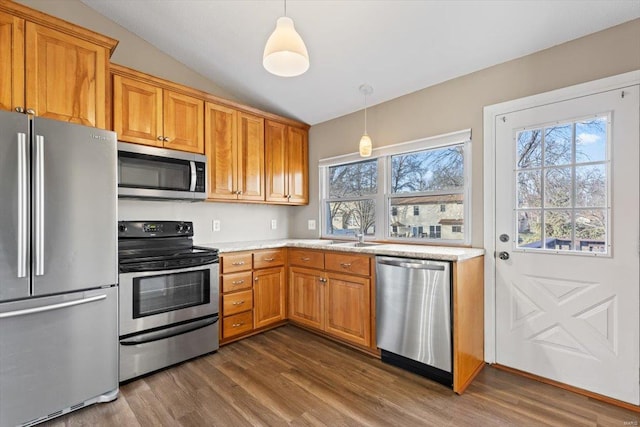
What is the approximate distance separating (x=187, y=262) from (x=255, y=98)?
2.10 metres

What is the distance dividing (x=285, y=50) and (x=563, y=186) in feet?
6.90

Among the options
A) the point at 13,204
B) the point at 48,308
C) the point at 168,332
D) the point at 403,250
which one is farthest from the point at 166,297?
the point at 403,250

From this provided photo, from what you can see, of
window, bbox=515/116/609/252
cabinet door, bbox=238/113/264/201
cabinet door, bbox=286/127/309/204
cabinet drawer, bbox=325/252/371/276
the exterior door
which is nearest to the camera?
the exterior door

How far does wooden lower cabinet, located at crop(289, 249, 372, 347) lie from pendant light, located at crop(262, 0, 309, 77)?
5.29 ft

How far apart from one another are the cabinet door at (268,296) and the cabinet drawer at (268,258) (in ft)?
0.20

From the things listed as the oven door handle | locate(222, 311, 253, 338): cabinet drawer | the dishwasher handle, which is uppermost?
the dishwasher handle

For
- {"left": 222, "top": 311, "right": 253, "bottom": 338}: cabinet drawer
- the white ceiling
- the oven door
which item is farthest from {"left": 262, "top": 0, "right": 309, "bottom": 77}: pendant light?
{"left": 222, "top": 311, "right": 253, "bottom": 338}: cabinet drawer

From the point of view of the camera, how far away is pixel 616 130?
193cm

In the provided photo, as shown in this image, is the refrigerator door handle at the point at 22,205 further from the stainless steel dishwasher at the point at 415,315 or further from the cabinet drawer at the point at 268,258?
the stainless steel dishwasher at the point at 415,315

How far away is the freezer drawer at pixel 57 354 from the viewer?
1676mm

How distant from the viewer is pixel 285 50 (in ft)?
5.04

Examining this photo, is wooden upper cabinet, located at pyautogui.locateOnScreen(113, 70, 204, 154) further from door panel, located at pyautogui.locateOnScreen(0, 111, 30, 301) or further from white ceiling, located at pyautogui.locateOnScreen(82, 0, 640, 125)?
door panel, located at pyautogui.locateOnScreen(0, 111, 30, 301)

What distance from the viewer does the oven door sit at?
220 cm

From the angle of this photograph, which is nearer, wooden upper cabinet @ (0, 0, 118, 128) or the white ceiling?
wooden upper cabinet @ (0, 0, 118, 128)
